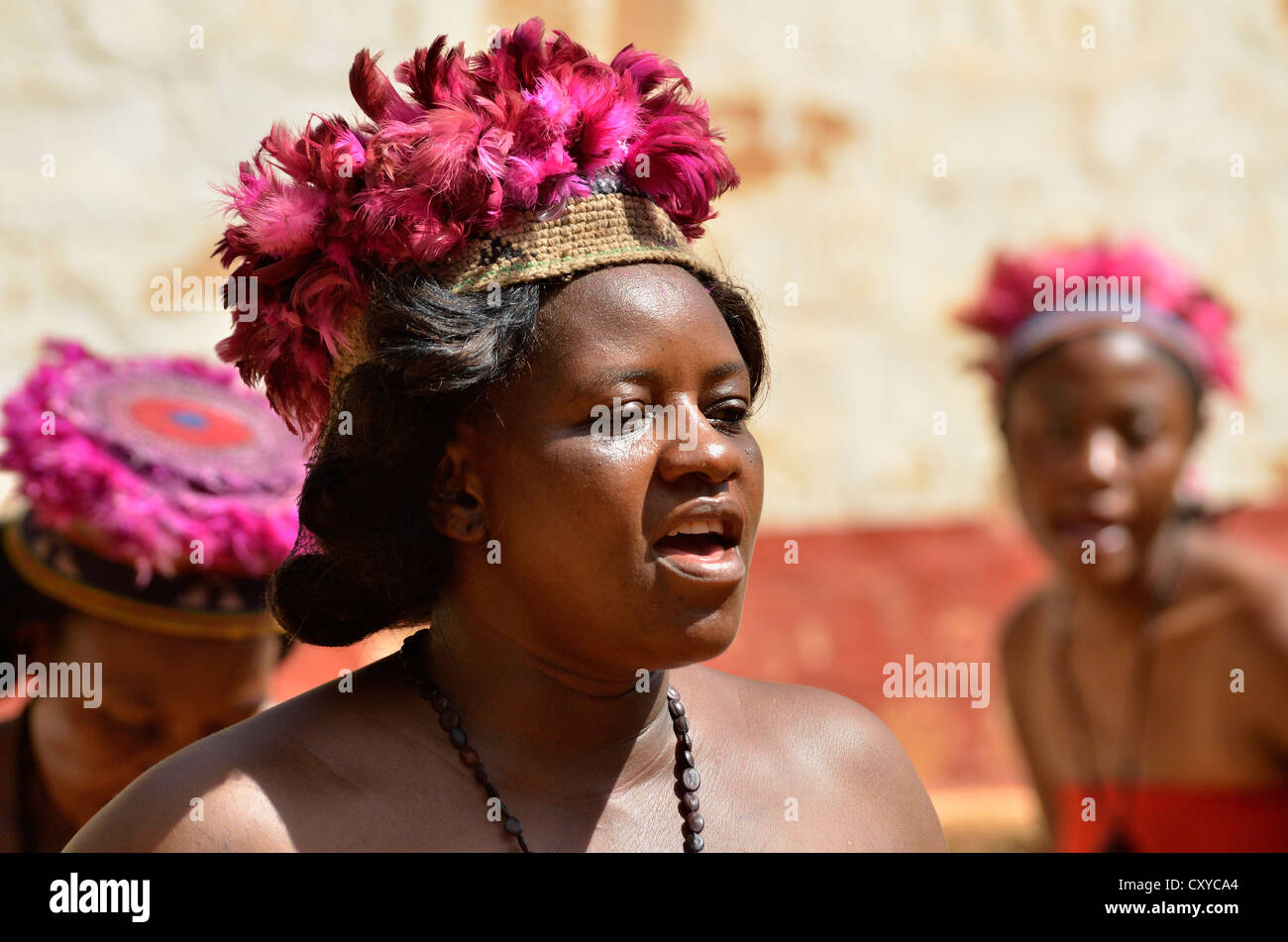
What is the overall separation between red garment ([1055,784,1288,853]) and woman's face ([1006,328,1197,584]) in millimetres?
784

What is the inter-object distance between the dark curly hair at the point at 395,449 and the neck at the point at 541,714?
151 millimetres

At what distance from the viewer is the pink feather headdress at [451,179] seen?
2586 millimetres

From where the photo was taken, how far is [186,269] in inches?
326

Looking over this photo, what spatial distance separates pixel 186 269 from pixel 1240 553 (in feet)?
17.1

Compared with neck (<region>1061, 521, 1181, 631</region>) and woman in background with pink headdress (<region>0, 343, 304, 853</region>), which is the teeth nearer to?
woman in background with pink headdress (<region>0, 343, 304, 853</region>)

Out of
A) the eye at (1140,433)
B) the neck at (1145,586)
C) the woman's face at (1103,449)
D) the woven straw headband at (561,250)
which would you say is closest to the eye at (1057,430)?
the woman's face at (1103,449)

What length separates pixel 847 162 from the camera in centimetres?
898

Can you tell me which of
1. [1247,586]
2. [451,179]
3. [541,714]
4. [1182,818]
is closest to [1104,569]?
[1247,586]

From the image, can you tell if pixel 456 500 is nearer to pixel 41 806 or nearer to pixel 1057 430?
pixel 41 806

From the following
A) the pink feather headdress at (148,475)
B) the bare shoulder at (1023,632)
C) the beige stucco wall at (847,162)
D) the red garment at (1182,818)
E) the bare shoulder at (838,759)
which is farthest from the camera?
the beige stucco wall at (847,162)

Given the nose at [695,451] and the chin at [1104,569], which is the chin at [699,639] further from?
the chin at [1104,569]

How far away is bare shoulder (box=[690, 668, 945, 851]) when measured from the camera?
280cm

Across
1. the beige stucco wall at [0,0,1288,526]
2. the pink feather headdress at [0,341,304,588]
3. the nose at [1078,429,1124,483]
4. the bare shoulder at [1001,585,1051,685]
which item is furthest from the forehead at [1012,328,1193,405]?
the pink feather headdress at [0,341,304,588]

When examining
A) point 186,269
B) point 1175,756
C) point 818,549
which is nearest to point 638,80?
point 1175,756
